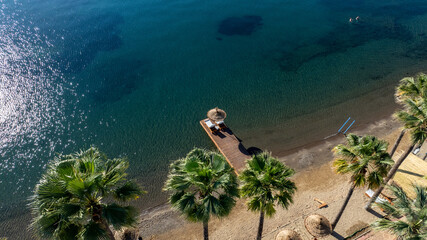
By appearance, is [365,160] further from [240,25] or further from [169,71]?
[240,25]

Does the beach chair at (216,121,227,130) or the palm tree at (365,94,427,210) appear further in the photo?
the beach chair at (216,121,227,130)

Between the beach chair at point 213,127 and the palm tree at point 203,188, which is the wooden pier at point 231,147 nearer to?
the beach chair at point 213,127

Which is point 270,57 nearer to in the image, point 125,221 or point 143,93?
point 143,93

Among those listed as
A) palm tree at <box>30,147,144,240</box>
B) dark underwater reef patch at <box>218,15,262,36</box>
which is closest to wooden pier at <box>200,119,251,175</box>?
palm tree at <box>30,147,144,240</box>

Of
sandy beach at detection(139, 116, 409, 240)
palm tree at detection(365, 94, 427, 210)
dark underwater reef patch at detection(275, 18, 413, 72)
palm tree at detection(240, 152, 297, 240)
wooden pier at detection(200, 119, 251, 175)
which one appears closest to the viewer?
palm tree at detection(240, 152, 297, 240)

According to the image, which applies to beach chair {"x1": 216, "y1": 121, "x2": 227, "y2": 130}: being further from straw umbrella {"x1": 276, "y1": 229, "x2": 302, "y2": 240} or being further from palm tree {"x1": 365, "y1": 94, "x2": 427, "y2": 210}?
palm tree {"x1": 365, "y1": 94, "x2": 427, "y2": 210}

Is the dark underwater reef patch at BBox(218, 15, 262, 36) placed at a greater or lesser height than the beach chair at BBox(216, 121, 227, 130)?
greater

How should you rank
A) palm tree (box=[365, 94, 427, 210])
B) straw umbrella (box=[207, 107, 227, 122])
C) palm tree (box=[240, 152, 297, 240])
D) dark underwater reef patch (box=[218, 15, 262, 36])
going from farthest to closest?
dark underwater reef patch (box=[218, 15, 262, 36]) < straw umbrella (box=[207, 107, 227, 122]) < palm tree (box=[365, 94, 427, 210]) < palm tree (box=[240, 152, 297, 240])

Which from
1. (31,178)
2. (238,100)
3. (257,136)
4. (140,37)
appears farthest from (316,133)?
(140,37)
